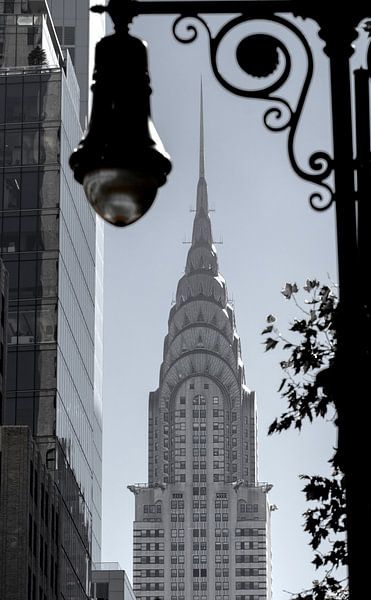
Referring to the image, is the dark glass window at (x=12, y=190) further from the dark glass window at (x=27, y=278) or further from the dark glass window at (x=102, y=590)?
the dark glass window at (x=102, y=590)

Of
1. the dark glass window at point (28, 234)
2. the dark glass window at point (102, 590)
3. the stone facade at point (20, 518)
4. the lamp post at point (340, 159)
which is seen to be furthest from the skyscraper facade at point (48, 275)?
the lamp post at point (340, 159)

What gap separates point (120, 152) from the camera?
9195mm

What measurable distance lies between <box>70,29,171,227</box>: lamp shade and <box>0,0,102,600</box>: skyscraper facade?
3647 inches

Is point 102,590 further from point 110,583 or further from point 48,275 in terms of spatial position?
point 48,275

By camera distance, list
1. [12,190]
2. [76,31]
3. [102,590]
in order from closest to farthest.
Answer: [12,190] < [102,590] < [76,31]

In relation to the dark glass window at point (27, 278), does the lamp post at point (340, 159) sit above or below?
below

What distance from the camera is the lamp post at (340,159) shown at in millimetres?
9180

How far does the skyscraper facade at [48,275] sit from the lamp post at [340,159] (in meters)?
92.3

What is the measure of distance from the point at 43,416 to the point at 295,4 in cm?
9750

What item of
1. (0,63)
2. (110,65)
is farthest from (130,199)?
(0,63)

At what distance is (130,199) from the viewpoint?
9156 mm

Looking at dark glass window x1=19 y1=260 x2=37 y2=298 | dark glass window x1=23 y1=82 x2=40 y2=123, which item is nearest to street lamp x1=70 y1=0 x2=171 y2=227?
dark glass window x1=19 y1=260 x2=37 y2=298

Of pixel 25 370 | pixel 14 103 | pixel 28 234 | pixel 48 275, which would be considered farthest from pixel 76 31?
pixel 25 370

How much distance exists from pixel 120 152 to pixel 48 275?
104 meters
